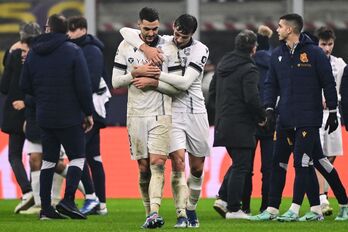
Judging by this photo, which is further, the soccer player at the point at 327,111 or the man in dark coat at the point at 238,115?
the soccer player at the point at 327,111

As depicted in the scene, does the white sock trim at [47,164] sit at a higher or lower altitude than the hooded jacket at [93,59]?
lower

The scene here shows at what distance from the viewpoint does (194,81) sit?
13266 mm

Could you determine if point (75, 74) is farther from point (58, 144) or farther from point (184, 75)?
point (184, 75)

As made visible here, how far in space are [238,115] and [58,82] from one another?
1.96 meters

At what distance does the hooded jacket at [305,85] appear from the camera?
13867mm

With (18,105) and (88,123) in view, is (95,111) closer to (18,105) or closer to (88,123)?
(18,105)

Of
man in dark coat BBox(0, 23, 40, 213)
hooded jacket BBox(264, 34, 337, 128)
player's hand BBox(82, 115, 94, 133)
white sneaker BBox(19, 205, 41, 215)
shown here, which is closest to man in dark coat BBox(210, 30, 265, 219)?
hooded jacket BBox(264, 34, 337, 128)

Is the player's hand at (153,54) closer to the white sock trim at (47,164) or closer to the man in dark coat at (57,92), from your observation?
the man in dark coat at (57,92)

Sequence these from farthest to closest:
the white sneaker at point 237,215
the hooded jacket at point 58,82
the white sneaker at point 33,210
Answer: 1. the white sneaker at point 33,210
2. the white sneaker at point 237,215
3. the hooded jacket at point 58,82

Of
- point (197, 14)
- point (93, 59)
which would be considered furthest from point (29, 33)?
point (197, 14)

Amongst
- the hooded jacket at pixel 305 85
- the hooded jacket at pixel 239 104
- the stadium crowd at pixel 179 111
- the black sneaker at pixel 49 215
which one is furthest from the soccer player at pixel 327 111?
the black sneaker at pixel 49 215

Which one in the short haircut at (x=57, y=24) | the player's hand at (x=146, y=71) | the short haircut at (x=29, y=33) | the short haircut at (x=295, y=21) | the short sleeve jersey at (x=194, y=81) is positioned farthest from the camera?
the short haircut at (x=29, y=33)

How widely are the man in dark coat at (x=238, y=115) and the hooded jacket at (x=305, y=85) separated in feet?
3.05

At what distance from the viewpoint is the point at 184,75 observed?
13086 millimetres
